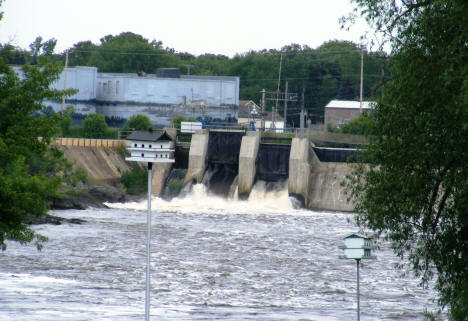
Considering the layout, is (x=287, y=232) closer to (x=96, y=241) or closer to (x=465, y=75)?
(x=96, y=241)

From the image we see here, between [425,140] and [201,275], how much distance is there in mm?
14236

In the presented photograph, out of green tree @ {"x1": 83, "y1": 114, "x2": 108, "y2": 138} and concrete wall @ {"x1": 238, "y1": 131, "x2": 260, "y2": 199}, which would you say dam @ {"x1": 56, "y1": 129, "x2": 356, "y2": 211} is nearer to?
concrete wall @ {"x1": 238, "y1": 131, "x2": 260, "y2": 199}

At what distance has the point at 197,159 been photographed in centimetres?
5294

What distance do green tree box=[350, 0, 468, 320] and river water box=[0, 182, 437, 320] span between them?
5.07 feet

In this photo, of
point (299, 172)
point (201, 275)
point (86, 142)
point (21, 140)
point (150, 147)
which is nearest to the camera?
point (21, 140)

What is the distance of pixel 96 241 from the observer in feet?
108

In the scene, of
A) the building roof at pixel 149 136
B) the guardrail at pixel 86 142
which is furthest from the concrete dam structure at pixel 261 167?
the building roof at pixel 149 136

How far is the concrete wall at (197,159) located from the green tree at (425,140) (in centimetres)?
3794

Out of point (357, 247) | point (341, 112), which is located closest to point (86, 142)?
point (357, 247)

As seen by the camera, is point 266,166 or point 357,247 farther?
point 266,166

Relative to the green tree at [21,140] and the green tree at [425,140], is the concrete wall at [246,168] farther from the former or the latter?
the green tree at [425,140]

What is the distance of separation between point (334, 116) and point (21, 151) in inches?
3114

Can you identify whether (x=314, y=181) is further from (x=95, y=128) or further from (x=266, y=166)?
(x=95, y=128)

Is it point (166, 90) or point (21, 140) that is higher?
point (166, 90)
